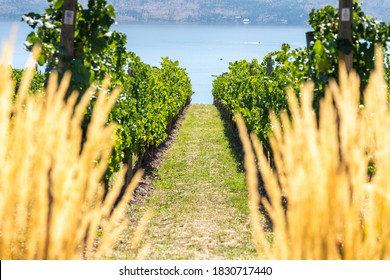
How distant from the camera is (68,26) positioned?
18.6ft

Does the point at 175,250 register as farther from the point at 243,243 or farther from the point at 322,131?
the point at 322,131

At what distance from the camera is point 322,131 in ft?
5.77

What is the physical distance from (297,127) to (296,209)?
0.22 meters

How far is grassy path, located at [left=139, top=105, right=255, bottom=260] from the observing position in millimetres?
6987

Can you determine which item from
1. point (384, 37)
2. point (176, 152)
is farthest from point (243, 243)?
point (176, 152)

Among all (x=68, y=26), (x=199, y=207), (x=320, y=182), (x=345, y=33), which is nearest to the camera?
(x=320, y=182)

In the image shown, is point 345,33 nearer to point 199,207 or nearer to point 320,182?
point 199,207

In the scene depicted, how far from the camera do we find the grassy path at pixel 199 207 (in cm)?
699

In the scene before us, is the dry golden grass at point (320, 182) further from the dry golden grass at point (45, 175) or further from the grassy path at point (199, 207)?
the grassy path at point (199, 207)

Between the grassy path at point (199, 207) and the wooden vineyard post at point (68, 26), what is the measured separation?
2184 mm

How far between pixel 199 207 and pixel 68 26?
4194mm

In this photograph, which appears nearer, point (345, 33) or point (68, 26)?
point (68, 26)

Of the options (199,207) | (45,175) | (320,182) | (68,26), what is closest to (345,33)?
(68,26)

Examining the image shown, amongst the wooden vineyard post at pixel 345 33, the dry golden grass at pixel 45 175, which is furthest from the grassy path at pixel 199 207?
the dry golden grass at pixel 45 175
